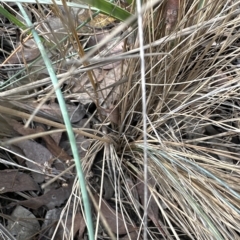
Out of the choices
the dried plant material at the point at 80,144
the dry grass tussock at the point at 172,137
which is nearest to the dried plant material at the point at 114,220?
the dry grass tussock at the point at 172,137

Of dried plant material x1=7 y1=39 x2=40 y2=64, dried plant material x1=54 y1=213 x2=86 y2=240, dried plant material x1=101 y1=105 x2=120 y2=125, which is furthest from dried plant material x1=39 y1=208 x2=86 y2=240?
dried plant material x1=7 y1=39 x2=40 y2=64

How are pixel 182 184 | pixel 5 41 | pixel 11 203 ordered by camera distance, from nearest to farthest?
1. pixel 182 184
2. pixel 11 203
3. pixel 5 41

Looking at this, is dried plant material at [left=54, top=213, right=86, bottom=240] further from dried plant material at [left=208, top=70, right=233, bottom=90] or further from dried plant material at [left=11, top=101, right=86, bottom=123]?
dried plant material at [left=208, top=70, right=233, bottom=90]

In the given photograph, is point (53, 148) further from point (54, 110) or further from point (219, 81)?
point (219, 81)

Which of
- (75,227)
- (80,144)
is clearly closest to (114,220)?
(75,227)

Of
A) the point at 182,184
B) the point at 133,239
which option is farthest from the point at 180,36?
the point at 133,239

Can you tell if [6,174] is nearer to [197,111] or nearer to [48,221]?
[48,221]
